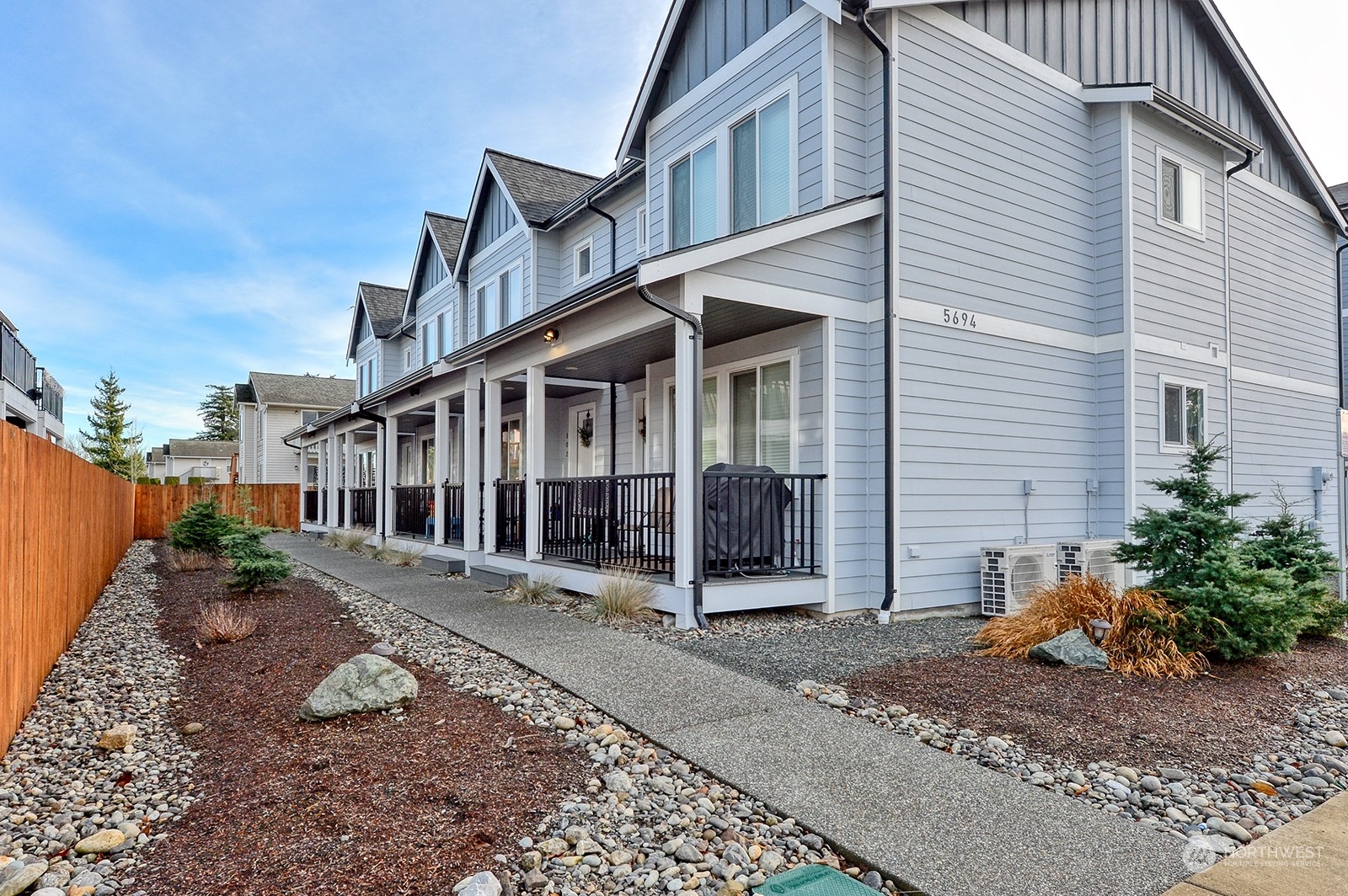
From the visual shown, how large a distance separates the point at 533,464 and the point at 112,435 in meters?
45.5

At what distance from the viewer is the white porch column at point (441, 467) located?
11.8m

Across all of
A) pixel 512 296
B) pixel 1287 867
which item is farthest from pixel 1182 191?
pixel 512 296

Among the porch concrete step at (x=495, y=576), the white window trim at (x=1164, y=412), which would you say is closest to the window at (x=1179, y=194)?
the white window trim at (x=1164, y=412)

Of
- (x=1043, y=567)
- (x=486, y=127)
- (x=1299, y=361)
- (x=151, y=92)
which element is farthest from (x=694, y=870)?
(x=486, y=127)

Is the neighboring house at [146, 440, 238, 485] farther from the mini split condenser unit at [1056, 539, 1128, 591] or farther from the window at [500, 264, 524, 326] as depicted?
the mini split condenser unit at [1056, 539, 1128, 591]

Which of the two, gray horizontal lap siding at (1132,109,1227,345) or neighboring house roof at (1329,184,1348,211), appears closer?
gray horizontal lap siding at (1132,109,1227,345)

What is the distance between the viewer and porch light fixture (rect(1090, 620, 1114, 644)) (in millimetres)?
5539

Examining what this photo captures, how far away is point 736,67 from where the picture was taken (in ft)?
28.4

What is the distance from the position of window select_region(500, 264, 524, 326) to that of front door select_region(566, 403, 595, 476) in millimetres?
2539

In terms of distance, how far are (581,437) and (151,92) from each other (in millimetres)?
11250

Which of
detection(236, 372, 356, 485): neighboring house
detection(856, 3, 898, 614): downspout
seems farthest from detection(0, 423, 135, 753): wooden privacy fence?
detection(236, 372, 356, 485): neighboring house

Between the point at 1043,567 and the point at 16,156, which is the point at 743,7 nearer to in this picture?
the point at 1043,567

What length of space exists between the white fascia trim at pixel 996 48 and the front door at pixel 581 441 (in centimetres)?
744

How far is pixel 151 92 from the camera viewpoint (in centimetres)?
1445
